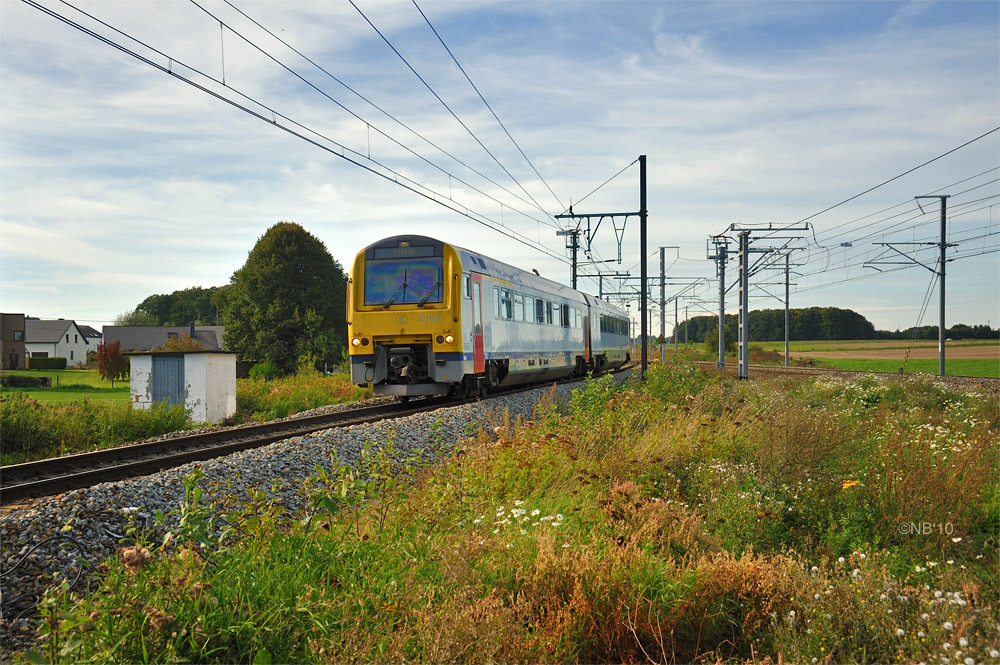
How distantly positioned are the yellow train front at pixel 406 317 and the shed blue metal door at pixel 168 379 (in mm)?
4580

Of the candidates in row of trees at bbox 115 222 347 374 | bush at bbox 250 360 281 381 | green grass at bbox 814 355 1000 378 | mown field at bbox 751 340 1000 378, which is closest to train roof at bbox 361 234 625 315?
mown field at bbox 751 340 1000 378

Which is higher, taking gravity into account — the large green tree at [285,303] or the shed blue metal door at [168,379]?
the large green tree at [285,303]

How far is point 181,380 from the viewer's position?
1670 centimetres

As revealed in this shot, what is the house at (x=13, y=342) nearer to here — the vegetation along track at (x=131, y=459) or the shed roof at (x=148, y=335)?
the shed roof at (x=148, y=335)

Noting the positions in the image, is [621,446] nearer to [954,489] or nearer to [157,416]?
[954,489]

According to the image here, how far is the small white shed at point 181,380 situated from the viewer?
16.7 m

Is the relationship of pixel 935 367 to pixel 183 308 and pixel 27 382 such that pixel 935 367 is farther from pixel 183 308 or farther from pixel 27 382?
pixel 183 308

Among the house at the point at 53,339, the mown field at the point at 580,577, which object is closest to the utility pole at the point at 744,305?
the mown field at the point at 580,577

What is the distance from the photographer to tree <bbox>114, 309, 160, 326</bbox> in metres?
91.3

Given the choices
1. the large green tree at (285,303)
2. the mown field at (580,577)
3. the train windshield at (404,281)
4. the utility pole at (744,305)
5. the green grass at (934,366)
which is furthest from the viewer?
the large green tree at (285,303)

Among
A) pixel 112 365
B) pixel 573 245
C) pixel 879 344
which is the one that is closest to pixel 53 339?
pixel 112 365

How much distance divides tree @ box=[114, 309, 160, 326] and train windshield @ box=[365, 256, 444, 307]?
85365 mm

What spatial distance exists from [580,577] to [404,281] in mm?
11703

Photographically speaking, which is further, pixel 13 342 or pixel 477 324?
pixel 13 342
